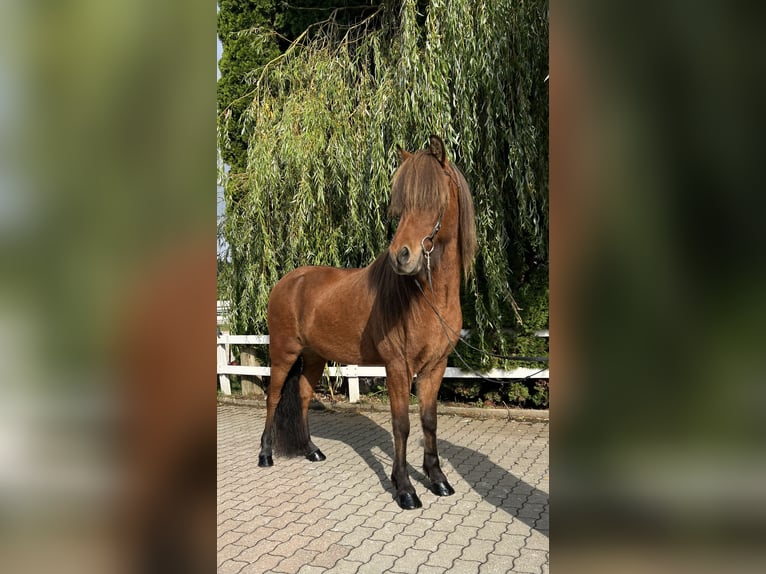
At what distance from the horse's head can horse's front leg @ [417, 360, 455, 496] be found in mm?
897

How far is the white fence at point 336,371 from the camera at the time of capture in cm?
596

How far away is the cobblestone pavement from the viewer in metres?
2.72

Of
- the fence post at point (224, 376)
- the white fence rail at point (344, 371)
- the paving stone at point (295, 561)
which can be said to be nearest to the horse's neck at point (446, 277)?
the paving stone at point (295, 561)

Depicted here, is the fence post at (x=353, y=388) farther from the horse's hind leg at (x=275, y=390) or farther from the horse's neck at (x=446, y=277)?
the horse's neck at (x=446, y=277)

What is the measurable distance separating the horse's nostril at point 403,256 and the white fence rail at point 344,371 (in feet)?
10.8

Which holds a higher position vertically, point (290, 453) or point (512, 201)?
point (512, 201)

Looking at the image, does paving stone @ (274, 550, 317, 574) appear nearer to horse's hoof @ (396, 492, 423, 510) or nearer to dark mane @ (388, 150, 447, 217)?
horse's hoof @ (396, 492, 423, 510)

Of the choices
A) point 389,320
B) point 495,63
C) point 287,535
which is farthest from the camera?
point 495,63

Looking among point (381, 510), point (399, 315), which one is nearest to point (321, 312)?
point (399, 315)

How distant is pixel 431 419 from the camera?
3.68 meters
